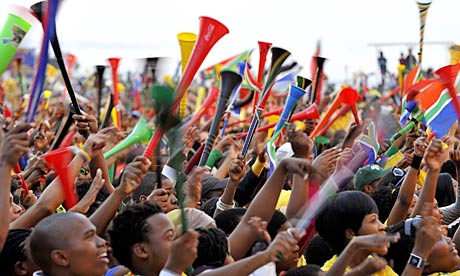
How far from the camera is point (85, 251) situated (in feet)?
12.1

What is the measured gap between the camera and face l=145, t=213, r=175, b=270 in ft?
12.1

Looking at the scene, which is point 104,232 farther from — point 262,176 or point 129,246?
point 262,176

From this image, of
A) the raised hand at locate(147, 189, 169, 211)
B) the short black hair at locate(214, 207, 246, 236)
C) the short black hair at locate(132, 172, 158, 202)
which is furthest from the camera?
the short black hair at locate(132, 172, 158, 202)

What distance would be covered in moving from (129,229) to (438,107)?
327cm

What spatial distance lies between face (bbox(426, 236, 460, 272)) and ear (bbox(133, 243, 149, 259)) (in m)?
1.47

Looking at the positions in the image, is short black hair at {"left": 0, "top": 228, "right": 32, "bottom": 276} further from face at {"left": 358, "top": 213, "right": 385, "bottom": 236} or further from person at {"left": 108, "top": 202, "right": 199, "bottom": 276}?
face at {"left": 358, "top": 213, "right": 385, "bottom": 236}

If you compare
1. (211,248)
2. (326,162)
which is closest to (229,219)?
(326,162)

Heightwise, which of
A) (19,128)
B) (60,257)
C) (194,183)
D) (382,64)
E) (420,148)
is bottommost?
(382,64)

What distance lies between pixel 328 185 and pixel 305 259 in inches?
39.2

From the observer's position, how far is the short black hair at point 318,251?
4852 millimetres

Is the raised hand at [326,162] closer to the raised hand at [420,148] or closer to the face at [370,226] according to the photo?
Result: the face at [370,226]

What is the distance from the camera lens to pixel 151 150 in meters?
4.85

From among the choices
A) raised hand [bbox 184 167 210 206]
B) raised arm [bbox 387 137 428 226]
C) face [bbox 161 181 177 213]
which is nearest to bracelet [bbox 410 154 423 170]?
raised arm [bbox 387 137 428 226]

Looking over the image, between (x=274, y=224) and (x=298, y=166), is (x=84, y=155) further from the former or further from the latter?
(x=298, y=166)
